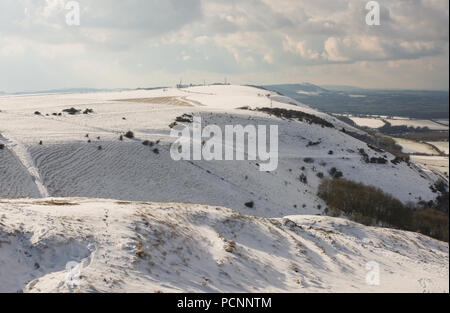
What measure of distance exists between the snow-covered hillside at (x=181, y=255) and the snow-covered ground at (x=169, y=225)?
5 cm

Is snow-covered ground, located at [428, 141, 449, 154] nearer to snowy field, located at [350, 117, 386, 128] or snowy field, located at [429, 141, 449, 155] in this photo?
snowy field, located at [429, 141, 449, 155]

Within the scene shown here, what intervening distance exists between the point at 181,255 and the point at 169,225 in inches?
84.8

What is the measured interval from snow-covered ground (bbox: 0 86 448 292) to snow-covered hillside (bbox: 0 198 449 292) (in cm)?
5

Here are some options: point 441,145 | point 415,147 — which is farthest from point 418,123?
point 415,147

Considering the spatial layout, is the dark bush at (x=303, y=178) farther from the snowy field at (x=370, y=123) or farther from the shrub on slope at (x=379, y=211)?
the snowy field at (x=370, y=123)

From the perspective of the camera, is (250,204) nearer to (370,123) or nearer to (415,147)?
(415,147)

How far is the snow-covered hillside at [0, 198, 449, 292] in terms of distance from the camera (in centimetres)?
807

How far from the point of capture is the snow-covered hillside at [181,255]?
8073mm

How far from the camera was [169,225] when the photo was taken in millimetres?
12531

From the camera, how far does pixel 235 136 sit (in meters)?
49.2

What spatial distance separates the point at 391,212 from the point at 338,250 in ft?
72.8
